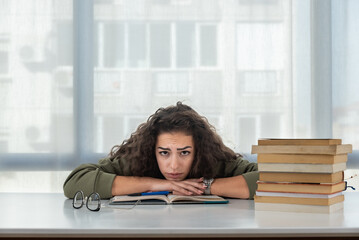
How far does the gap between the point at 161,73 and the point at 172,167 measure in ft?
4.05

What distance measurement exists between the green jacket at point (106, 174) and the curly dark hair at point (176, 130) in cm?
6

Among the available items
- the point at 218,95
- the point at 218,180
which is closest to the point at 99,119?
the point at 218,95

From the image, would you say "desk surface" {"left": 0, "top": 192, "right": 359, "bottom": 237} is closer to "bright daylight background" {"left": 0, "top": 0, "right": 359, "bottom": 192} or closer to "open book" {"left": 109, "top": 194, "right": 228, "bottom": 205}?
"open book" {"left": 109, "top": 194, "right": 228, "bottom": 205}

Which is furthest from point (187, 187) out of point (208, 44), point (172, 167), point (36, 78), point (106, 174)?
point (36, 78)

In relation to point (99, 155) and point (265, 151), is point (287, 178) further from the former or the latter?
point (99, 155)

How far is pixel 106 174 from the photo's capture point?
82.8 inches

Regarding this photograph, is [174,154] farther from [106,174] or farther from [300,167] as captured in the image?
[300,167]

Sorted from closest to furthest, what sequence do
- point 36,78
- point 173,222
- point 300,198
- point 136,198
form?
1. point 173,222
2. point 300,198
3. point 136,198
4. point 36,78

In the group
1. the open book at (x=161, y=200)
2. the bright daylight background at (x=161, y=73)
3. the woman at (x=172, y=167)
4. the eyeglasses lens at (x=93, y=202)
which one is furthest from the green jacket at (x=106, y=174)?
the bright daylight background at (x=161, y=73)

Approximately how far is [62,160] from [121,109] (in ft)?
1.54

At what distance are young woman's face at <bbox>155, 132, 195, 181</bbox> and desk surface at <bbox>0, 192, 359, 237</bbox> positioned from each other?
29 centimetres

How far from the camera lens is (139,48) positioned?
3213mm

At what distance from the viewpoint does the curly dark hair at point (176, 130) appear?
2.14 m

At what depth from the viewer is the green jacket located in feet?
6.72
